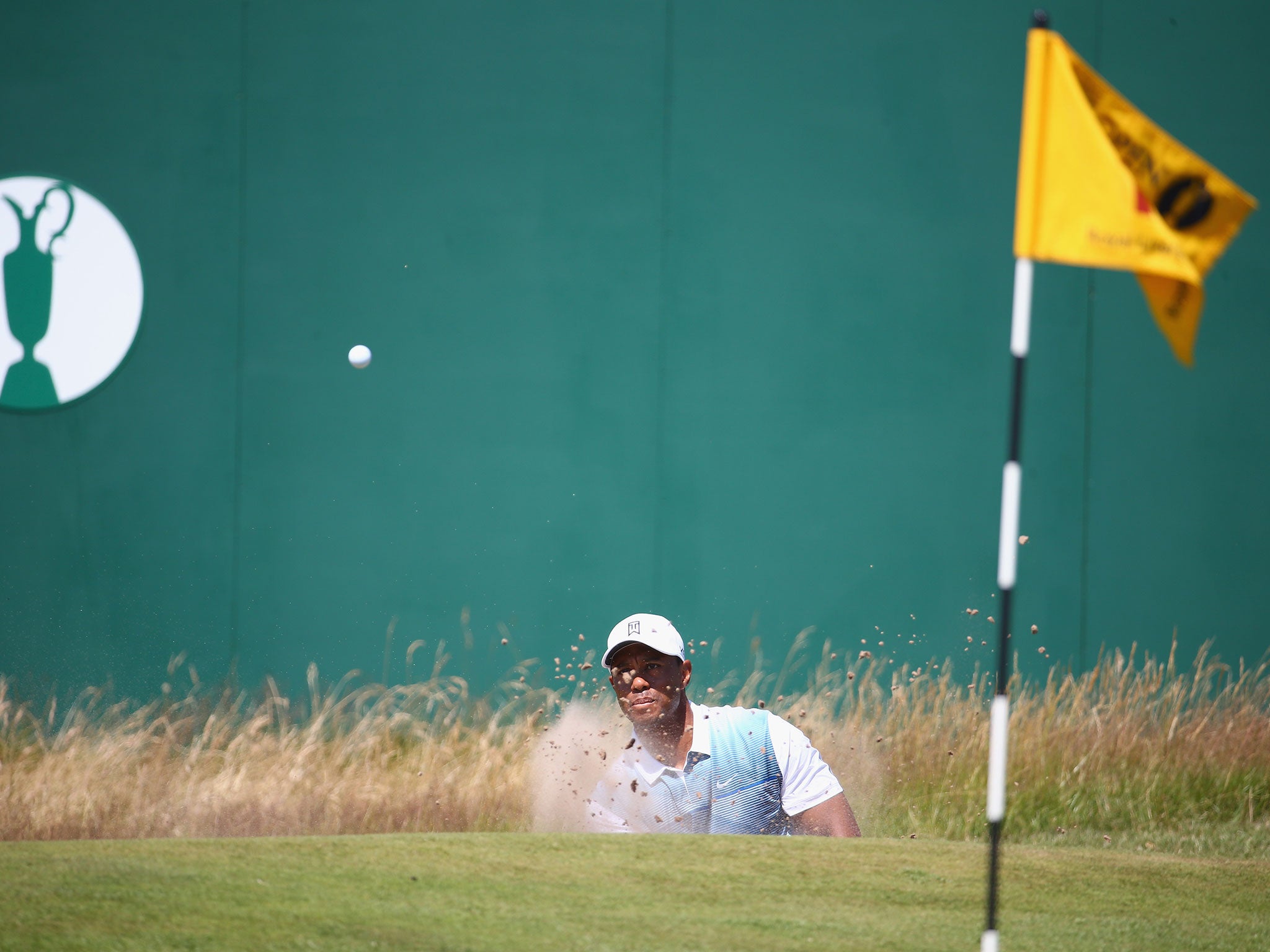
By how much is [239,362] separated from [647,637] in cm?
390

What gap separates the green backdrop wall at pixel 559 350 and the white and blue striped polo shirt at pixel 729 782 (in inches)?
112

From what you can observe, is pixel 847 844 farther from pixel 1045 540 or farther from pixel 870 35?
pixel 870 35

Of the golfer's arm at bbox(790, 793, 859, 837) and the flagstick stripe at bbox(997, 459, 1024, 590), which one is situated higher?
the flagstick stripe at bbox(997, 459, 1024, 590)

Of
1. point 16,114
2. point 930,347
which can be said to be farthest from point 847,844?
point 16,114

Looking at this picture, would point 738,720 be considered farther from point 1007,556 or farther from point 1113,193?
point 1113,193

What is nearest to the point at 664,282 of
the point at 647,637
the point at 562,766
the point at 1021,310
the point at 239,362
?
the point at 239,362

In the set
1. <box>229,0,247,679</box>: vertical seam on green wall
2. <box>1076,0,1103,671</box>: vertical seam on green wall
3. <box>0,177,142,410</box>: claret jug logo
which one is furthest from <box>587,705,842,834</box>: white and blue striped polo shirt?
<box>0,177,142,410</box>: claret jug logo

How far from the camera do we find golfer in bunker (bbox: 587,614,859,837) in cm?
543

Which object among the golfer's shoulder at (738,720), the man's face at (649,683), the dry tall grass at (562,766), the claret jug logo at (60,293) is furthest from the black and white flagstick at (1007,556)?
the claret jug logo at (60,293)

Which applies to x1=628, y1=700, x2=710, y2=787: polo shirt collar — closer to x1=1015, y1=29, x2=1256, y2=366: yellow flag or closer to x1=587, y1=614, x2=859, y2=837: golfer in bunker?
x1=587, y1=614, x2=859, y2=837: golfer in bunker

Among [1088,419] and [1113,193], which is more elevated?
[1113,193]

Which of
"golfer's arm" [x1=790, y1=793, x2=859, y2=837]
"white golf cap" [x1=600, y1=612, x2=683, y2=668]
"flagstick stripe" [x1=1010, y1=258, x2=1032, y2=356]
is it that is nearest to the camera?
"flagstick stripe" [x1=1010, y1=258, x2=1032, y2=356]

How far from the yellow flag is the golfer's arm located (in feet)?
8.05

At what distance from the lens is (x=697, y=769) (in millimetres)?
5508
